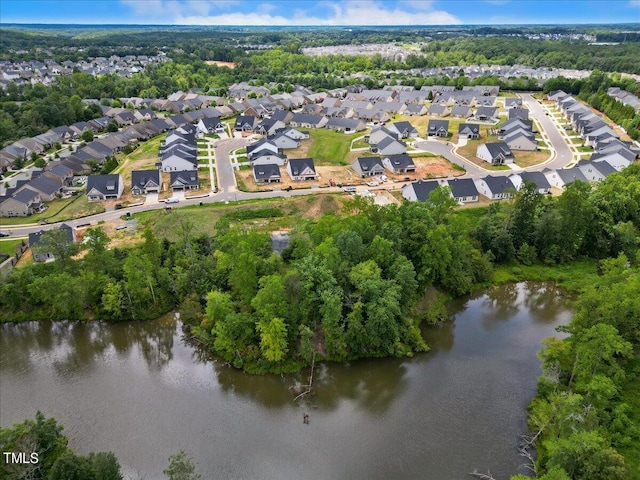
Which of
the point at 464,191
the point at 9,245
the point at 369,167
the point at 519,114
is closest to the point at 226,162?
the point at 369,167

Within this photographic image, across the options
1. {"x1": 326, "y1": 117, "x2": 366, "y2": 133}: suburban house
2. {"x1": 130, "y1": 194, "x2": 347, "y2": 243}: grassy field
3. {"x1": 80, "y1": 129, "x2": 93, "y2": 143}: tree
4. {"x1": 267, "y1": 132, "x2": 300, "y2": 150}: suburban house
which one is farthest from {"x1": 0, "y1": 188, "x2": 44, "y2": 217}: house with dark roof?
{"x1": 326, "y1": 117, "x2": 366, "y2": 133}: suburban house

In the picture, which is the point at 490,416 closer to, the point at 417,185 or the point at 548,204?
the point at 548,204

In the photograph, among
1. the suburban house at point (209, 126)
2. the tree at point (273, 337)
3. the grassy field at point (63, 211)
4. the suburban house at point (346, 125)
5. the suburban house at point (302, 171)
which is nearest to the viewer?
the tree at point (273, 337)

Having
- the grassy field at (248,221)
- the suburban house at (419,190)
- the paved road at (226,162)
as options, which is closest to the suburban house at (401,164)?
the suburban house at (419,190)

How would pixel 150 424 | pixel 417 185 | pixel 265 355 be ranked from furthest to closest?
pixel 417 185, pixel 265 355, pixel 150 424

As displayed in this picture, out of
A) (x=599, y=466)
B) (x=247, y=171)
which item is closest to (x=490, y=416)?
(x=599, y=466)

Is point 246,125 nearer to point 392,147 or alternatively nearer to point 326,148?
point 326,148

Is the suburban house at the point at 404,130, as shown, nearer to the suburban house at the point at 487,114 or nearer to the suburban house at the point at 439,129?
the suburban house at the point at 439,129
